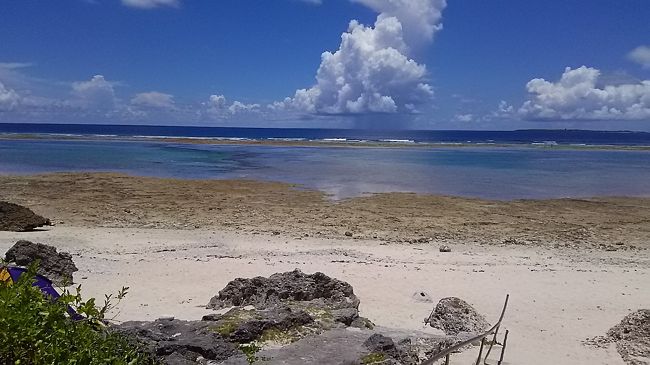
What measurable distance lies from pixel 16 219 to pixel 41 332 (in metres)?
14.7

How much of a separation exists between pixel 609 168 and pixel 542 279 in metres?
38.8

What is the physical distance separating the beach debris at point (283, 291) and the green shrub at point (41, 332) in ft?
17.8

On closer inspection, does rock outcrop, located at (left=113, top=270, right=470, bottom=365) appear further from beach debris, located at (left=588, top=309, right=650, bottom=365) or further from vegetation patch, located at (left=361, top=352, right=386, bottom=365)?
beach debris, located at (left=588, top=309, right=650, bottom=365)

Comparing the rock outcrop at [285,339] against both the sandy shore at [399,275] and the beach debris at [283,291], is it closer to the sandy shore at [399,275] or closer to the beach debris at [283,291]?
the beach debris at [283,291]

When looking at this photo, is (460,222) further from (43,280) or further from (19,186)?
(19,186)

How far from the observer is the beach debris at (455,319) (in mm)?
8750

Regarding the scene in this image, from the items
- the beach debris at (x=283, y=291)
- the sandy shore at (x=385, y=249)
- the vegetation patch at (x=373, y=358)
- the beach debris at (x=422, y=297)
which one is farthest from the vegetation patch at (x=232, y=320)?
the beach debris at (x=422, y=297)

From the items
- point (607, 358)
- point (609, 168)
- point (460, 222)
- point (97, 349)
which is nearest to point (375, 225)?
point (460, 222)

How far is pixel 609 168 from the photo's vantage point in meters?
46.2

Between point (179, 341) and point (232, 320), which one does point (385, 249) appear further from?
point (179, 341)

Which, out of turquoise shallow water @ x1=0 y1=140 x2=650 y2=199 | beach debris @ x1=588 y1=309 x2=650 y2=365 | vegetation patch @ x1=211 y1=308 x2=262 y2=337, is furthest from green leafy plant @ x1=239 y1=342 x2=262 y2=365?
turquoise shallow water @ x1=0 y1=140 x2=650 y2=199

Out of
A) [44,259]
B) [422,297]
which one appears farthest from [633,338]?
[44,259]

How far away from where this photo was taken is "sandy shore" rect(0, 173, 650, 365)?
10031mm

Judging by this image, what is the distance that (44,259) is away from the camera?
11.0 metres
